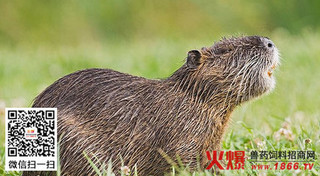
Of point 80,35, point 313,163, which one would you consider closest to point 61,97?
point 313,163

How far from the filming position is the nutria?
389 centimetres

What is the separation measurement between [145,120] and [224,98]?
52 centimetres

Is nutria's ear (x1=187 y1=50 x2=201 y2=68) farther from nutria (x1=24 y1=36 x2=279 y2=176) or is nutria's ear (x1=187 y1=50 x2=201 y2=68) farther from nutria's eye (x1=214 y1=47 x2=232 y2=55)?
nutria's eye (x1=214 y1=47 x2=232 y2=55)

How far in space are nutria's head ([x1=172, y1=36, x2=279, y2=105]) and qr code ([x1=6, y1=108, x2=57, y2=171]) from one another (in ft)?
2.84

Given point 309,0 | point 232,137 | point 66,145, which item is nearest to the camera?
point 66,145

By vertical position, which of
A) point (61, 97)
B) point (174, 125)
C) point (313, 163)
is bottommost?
point (313, 163)

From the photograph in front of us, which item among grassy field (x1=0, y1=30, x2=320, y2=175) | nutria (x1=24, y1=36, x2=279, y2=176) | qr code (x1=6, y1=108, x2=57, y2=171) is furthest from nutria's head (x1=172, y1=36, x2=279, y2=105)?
qr code (x1=6, y1=108, x2=57, y2=171)

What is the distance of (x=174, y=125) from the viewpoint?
12.9 ft

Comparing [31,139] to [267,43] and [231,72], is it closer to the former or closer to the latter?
[231,72]

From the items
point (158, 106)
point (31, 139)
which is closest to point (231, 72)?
point (158, 106)

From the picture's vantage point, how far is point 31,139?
397 centimetres

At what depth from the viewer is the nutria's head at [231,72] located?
407 cm

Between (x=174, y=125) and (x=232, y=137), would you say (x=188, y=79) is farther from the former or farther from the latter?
(x=232, y=137)

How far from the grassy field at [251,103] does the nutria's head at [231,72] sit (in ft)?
1.56
